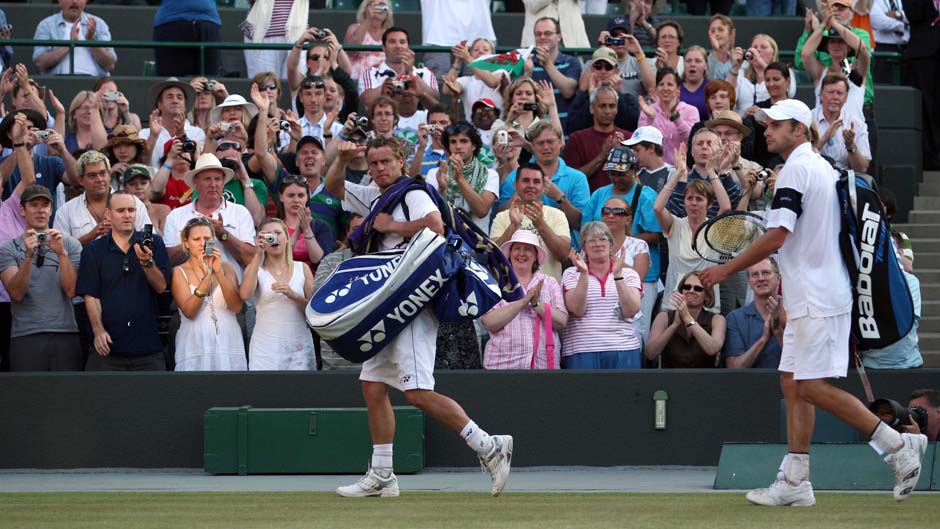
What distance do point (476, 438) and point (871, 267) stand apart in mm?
2366

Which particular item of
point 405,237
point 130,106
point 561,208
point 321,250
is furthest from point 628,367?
point 130,106

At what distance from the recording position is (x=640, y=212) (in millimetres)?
13031

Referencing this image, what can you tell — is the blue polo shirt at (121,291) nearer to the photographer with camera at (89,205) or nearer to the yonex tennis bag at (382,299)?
the photographer with camera at (89,205)

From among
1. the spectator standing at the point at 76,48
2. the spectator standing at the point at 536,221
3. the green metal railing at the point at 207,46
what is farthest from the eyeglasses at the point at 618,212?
the spectator standing at the point at 76,48

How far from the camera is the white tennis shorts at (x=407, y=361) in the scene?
8.38 metres

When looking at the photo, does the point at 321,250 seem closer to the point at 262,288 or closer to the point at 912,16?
the point at 262,288

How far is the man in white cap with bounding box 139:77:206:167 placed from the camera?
46.5 ft

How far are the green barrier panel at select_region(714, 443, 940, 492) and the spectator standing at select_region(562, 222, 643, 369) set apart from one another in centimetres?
206

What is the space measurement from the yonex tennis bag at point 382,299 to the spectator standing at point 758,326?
4.21m

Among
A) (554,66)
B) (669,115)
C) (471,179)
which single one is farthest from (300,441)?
(554,66)

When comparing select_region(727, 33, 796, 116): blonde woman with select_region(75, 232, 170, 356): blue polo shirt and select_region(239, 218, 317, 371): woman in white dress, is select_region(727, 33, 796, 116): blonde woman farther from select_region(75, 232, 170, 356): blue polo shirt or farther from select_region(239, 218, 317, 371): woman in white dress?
select_region(75, 232, 170, 356): blue polo shirt

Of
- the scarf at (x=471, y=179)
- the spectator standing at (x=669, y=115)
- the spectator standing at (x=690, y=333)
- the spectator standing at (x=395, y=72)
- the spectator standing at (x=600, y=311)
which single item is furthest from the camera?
the spectator standing at (x=395, y=72)

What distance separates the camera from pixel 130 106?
1669 cm

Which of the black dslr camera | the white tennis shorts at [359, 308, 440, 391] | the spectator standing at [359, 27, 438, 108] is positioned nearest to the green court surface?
the black dslr camera
